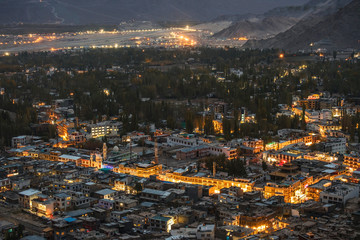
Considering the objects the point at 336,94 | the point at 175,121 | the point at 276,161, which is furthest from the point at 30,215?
the point at 336,94

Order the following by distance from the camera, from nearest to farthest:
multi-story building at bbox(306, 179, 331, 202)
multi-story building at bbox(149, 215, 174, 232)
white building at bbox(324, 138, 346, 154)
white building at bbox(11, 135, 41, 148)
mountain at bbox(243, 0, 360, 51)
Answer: multi-story building at bbox(149, 215, 174, 232) → multi-story building at bbox(306, 179, 331, 202) → white building at bbox(324, 138, 346, 154) → white building at bbox(11, 135, 41, 148) → mountain at bbox(243, 0, 360, 51)

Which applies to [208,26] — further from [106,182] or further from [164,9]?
[106,182]

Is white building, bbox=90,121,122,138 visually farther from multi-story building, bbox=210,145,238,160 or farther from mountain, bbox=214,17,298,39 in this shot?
mountain, bbox=214,17,298,39

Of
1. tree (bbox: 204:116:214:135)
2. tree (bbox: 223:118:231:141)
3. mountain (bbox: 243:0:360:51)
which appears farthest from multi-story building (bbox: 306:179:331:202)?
mountain (bbox: 243:0:360:51)

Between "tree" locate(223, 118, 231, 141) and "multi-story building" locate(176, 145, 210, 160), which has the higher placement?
"tree" locate(223, 118, 231, 141)

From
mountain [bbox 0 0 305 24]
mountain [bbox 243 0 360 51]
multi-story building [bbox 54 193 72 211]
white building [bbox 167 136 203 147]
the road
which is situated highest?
mountain [bbox 0 0 305 24]

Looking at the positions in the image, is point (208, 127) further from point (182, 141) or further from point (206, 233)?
point (206, 233)
